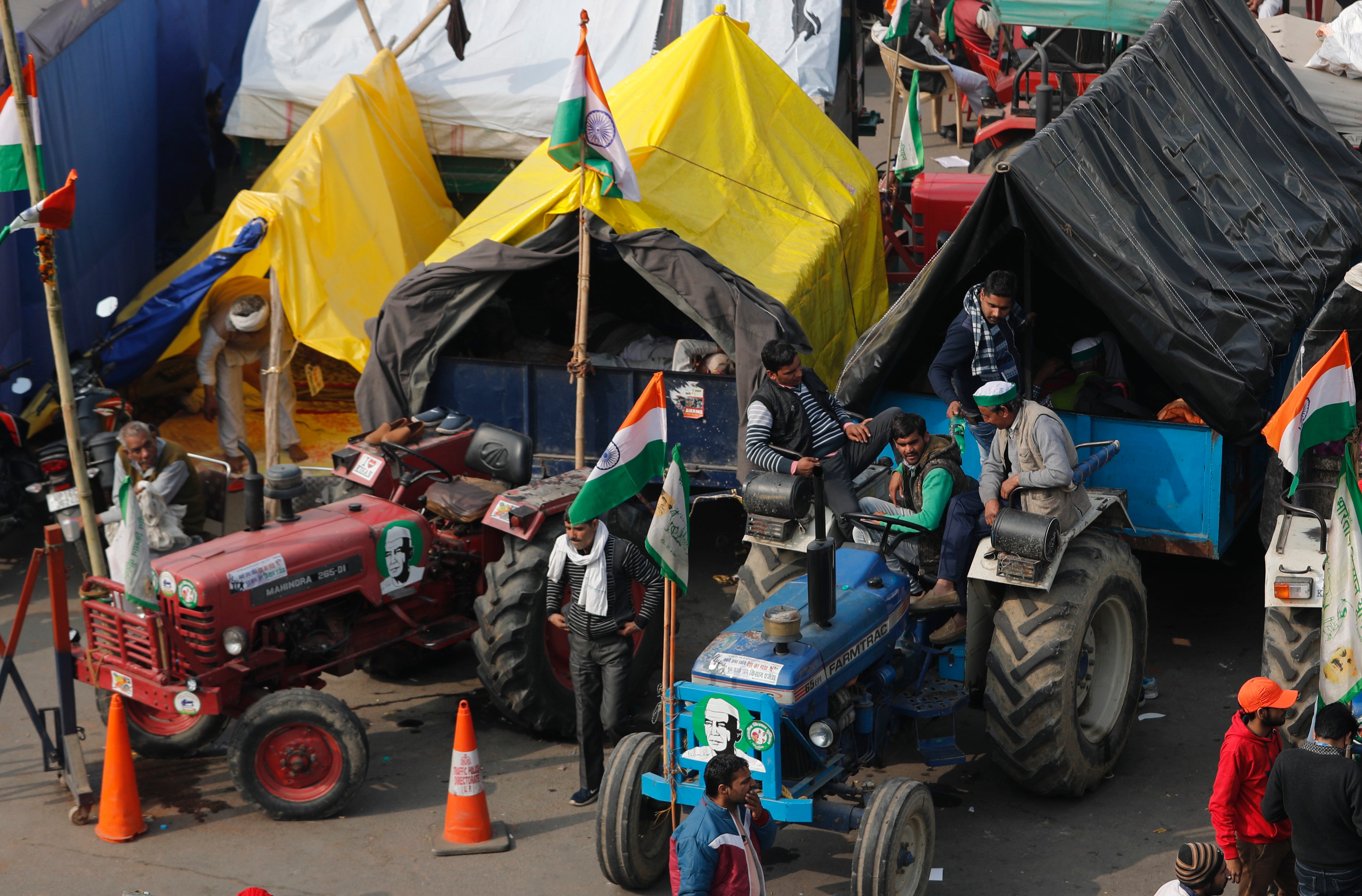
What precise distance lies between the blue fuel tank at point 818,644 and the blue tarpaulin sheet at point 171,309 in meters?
6.42

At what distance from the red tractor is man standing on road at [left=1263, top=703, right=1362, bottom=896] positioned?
372 centimetres

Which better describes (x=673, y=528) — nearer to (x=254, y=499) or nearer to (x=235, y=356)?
(x=254, y=499)

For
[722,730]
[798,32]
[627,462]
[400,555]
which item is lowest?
[722,730]

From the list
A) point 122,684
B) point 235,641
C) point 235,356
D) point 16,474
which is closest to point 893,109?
point 235,356

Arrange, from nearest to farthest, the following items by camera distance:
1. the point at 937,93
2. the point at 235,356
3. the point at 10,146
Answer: the point at 10,146 < the point at 235,356 < the point at 937,93

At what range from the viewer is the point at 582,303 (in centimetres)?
998

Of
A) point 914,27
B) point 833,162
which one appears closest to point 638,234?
point 833,162

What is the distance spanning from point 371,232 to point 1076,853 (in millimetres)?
8287

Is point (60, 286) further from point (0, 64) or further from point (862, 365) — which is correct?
point (862, 365)

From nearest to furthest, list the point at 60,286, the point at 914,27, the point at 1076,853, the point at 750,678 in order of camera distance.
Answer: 1. the point at 750,678
2. the point at 1076,853
3. the point at 60,286
4. the point at 914,27

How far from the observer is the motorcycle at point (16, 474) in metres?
10.5

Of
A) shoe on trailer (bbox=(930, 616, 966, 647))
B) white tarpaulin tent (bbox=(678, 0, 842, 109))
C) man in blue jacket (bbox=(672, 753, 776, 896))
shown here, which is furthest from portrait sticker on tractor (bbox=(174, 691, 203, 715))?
white tarpaulin tent (bbox=(678, 0, 842, 109))

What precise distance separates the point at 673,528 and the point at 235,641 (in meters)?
2.53

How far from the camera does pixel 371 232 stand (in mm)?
12672
